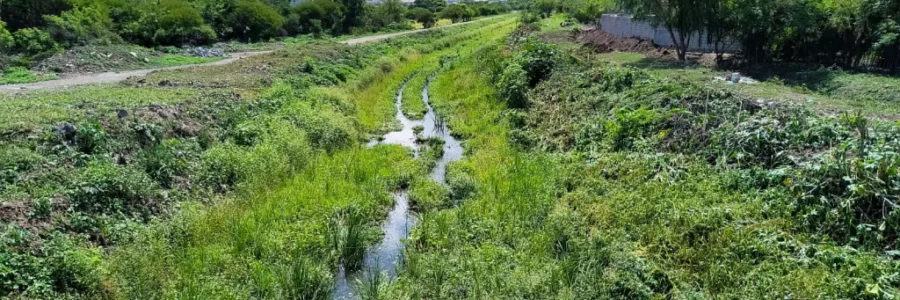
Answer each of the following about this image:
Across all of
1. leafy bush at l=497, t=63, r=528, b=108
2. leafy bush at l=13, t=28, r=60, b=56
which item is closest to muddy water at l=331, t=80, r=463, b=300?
leafy bush at l=497, t=63, r=528, b=108

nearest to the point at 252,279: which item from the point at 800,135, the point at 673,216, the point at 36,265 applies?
the point at 36,265

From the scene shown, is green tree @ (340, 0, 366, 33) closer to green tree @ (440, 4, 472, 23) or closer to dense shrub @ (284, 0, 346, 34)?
dense shrub @ (284, 0, 346, 34)

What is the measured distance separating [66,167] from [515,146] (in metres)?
10.1

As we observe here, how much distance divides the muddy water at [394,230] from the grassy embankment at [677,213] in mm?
446

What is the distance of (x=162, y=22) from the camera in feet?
116

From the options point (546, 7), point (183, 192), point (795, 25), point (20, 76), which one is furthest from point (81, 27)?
point (546, 7)

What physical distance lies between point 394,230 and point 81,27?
1066 inches

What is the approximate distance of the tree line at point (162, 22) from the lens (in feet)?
87.6

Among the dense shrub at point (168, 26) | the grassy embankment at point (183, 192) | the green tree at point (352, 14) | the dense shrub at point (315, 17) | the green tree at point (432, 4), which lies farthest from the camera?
the green tree at point (432, 4)

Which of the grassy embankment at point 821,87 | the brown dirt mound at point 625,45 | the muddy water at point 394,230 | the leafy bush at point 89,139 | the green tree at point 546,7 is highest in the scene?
the green tree at point 546,7

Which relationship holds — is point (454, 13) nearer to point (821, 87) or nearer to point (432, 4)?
Answer: point (432, 4)

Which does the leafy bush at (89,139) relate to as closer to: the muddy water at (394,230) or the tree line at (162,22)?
the muddy water at (394,230)

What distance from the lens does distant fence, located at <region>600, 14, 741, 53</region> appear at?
27.5m

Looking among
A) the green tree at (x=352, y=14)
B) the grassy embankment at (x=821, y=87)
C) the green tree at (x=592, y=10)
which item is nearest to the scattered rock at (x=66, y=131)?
the grassy embankment at (x=821, y=87)
